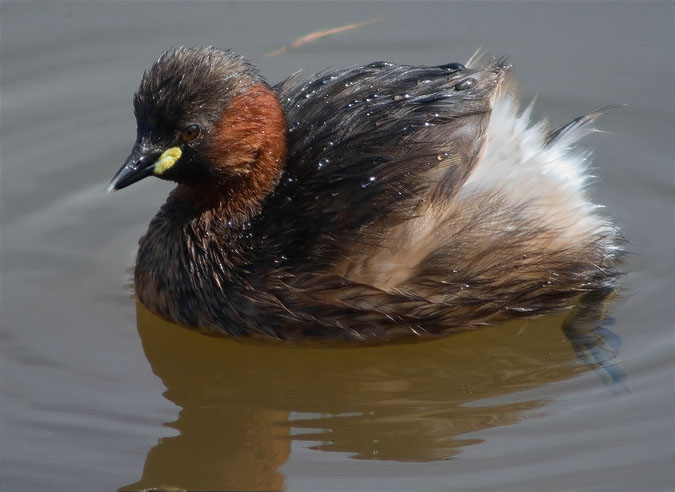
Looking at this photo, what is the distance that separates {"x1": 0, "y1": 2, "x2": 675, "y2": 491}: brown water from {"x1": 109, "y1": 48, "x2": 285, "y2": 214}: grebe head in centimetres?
85

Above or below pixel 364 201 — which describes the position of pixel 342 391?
below

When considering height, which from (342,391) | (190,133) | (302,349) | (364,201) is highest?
(190,133)

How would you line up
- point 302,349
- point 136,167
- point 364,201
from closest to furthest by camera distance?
point 364,201 → point 136,167 → point 302,349

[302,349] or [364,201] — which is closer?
[364,201]

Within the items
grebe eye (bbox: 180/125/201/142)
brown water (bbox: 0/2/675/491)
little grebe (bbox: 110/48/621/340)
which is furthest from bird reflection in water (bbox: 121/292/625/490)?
grebe eye (bbox: 180/125/201/142)

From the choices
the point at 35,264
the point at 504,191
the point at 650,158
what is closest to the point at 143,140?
the point at 35,264

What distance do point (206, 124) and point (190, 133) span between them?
3.4 inches

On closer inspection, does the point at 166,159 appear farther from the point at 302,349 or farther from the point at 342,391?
the point at 342,391

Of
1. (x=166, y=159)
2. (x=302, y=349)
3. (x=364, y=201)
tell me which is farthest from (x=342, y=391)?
(x=166, y=159)

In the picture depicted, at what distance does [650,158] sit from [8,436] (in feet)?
12.7

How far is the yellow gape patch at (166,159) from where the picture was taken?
5324mm

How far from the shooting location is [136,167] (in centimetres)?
529

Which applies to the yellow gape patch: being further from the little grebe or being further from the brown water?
the brown water

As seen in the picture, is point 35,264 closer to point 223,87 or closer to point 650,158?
point 223,87
